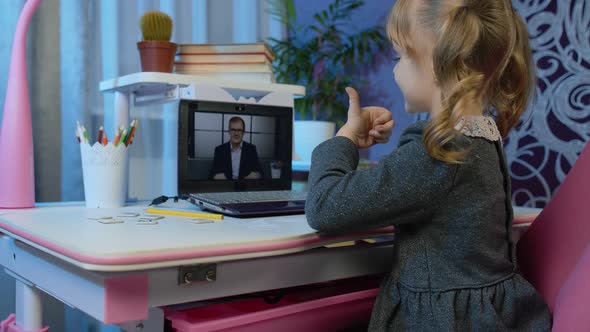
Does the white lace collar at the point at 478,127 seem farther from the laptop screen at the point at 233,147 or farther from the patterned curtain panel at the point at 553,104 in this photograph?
the patterned curtain panel at the point at 553,104

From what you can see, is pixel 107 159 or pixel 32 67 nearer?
pixel 107 159

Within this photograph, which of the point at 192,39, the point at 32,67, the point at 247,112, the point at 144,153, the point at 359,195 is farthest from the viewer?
the point at 192,39

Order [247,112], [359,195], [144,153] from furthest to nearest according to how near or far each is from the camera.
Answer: [144,153] < [247,112] < [359,195]

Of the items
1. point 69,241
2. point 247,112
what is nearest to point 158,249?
point 69,241

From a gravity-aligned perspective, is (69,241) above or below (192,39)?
below

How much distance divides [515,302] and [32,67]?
3.66 ft

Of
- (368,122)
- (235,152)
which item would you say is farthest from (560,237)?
(235,152)

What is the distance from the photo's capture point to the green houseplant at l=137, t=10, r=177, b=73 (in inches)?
47.5

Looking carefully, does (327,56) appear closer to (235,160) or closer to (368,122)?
(235,160)

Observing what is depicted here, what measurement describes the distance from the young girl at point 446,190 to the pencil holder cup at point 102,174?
16.4 inches

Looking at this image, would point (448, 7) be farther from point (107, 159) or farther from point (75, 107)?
point (75, 107)

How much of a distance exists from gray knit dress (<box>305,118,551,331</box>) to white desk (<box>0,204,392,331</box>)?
0.07m

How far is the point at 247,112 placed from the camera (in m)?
1.19

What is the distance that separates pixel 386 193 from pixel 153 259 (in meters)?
0.29
